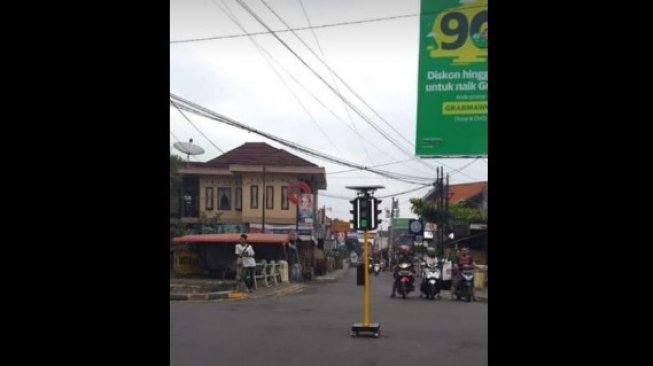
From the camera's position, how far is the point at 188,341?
749 centimetres

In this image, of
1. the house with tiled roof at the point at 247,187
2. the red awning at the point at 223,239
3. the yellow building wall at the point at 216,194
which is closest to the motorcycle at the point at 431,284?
the red awning at the point at 223,239

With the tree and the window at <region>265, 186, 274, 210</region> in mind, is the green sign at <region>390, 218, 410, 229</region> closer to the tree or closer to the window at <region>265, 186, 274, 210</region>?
the tree

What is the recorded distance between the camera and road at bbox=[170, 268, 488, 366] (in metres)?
6.61

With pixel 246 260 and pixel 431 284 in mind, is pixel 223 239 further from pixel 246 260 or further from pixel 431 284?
pixel 431 284

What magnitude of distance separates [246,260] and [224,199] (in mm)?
7025

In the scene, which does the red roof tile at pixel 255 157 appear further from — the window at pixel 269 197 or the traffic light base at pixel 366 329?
the traffic light base at pixel 366 329

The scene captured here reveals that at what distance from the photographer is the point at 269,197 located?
2206 centimetres

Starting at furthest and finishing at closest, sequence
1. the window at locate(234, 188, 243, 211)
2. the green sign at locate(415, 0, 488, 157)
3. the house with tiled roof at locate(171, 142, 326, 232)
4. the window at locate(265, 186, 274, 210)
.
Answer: the window at locate(265, 186, 274, 210), the window at locate(234, 188, 243, 211), the house with tiled roof at locate(171, 142, 326, 232), the green sign at locate(415, 0, 488, 157)

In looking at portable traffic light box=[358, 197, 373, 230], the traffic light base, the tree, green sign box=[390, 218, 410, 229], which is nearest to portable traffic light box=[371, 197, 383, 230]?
portable traffic light box=[358, 197, 373, 230]

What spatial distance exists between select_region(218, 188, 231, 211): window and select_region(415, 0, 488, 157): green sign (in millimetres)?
13771

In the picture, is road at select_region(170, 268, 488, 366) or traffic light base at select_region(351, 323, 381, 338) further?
traffic light base at select_region(351, 323, 381, 338)
